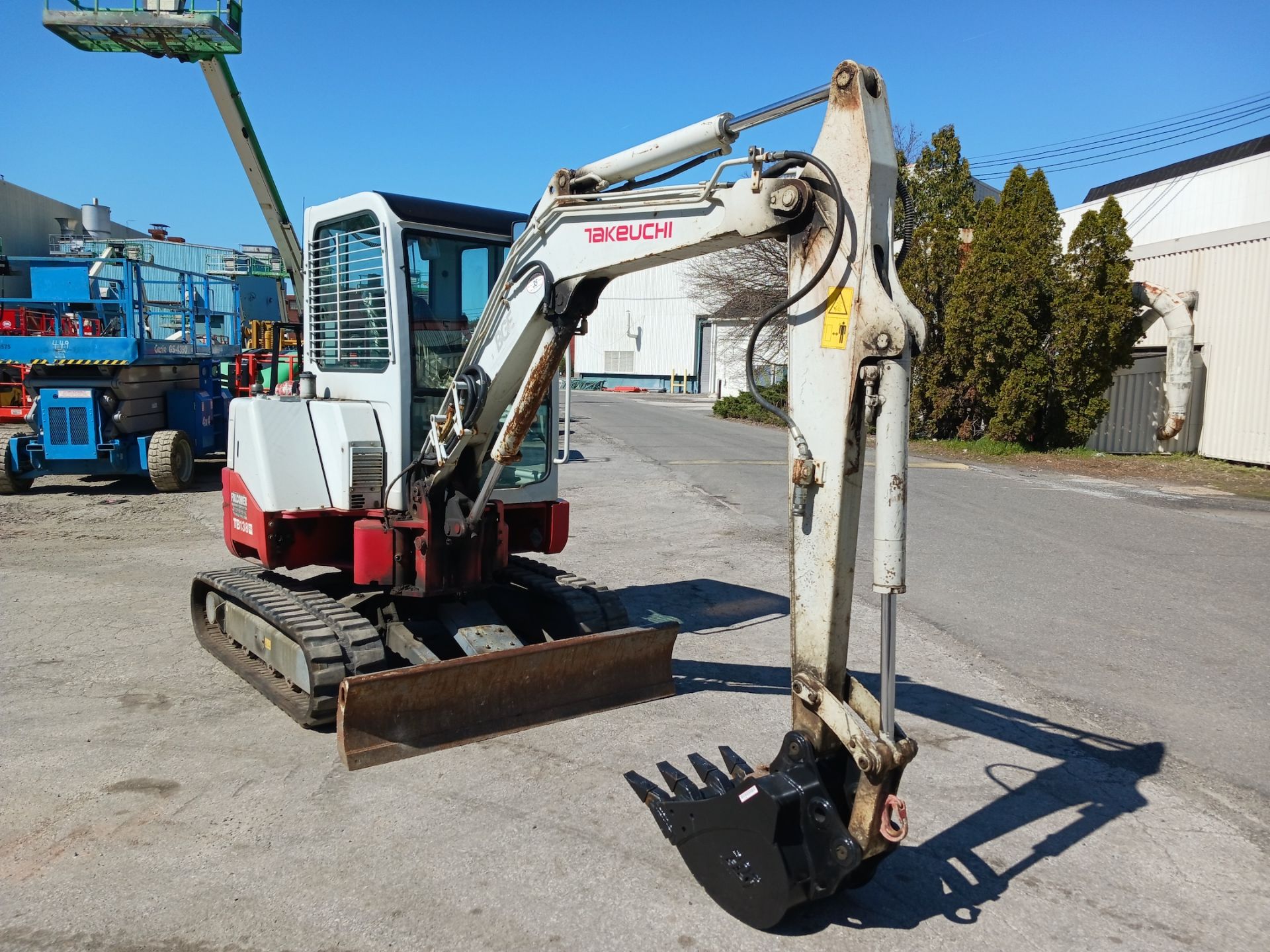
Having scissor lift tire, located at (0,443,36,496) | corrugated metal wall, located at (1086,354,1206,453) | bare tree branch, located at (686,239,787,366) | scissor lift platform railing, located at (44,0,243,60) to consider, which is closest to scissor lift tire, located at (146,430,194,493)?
scissor lift tire, located at (0,443,36,496)

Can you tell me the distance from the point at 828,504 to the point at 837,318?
67cm

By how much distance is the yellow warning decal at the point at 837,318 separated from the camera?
3578 millimetres

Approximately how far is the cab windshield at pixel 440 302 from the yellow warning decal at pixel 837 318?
2.97m

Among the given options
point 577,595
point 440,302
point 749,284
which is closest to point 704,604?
point 577,595

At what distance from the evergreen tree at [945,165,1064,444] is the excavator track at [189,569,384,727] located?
18.1 m

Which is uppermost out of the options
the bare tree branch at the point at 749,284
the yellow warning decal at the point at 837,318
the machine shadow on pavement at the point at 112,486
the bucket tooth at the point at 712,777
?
the bare tree branch at the point at 749,284

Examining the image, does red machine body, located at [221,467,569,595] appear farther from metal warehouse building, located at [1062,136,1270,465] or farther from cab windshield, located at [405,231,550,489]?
metal warehouse building, located at [1062,136,1270,465]

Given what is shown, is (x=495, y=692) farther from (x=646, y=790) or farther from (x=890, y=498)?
(x=890, y=498)

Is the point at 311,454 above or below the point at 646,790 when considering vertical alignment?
above

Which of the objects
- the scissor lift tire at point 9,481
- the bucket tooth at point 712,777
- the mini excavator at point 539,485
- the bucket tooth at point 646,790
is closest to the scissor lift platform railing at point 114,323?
the scissor lift tire at point 9,481

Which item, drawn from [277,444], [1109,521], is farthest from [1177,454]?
[277,444]

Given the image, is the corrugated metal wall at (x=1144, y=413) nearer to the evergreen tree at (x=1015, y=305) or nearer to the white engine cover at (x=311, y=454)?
the evergreen tree at (x=1015, y=305)

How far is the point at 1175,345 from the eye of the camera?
19.2 m

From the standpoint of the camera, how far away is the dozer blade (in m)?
5.00
